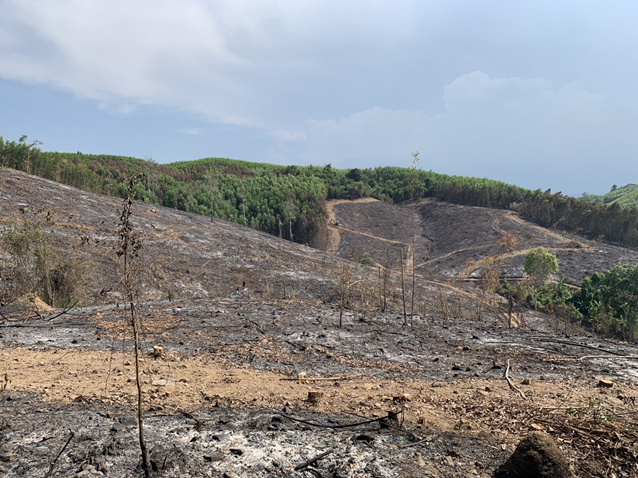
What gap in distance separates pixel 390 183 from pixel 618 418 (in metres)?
55.4

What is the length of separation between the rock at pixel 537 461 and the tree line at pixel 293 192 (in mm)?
26517

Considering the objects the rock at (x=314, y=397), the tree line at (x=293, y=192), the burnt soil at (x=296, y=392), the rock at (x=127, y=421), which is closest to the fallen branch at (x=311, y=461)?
the burnt soil at (x=296, y=392)

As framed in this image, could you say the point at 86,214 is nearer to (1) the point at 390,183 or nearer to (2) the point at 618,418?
(2) the point at 618,418

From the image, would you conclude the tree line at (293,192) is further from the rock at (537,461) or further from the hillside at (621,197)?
the rock at (537,461)

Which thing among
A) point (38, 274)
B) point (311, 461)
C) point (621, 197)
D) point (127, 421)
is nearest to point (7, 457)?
point (127, 421)

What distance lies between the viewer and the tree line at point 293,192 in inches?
1336

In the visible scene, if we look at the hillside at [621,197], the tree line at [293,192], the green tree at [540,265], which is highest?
the hillside at [621,197]

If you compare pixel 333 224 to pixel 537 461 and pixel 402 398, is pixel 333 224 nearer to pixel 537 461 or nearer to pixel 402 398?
pixel 402 398

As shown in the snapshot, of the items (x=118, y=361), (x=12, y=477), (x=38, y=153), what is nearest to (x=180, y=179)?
(x=38, y=153)

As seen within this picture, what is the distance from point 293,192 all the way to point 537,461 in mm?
45015

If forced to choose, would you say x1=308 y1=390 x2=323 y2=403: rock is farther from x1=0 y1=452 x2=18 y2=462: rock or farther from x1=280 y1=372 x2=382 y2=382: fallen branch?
x1=0 y1=452 x2=18 y2=462: rock

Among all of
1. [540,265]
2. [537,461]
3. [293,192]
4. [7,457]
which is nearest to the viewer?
[537,461]

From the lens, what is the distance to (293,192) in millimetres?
47562

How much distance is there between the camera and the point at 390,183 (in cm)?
5872
